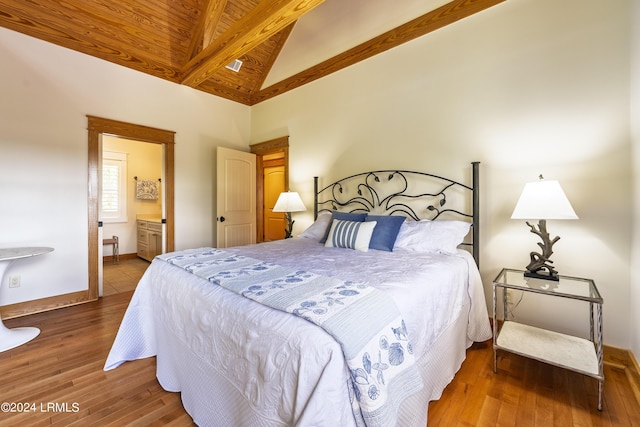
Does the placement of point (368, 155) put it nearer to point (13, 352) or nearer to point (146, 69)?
point (146, 69)

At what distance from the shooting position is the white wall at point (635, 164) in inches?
67.4

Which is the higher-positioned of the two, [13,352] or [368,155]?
[368,155]

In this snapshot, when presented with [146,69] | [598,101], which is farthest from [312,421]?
[146,69]

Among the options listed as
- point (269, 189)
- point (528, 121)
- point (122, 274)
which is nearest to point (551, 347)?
point (528, 121)

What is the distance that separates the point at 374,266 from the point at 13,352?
112 inches

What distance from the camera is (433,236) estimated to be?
227 centimetres

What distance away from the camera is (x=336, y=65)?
3.44 metres

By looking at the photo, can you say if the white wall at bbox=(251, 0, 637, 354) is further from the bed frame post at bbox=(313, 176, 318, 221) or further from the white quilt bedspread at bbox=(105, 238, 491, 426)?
the bed frame post at bbox=(313, 176, 318, 221)

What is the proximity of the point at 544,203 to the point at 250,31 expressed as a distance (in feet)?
8.92

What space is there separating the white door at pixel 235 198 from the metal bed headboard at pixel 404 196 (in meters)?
1.43

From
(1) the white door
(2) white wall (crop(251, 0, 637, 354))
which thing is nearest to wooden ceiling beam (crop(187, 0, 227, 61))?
(1) the white door

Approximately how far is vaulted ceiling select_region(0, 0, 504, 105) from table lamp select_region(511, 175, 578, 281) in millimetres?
1699

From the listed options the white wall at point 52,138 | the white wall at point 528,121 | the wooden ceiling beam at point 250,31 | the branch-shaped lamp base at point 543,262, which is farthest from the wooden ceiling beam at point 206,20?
the branch-shaped lamp base at point 543,262

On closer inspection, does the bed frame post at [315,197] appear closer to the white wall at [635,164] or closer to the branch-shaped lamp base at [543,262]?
the branch-shaped lamp base at [543,262]
